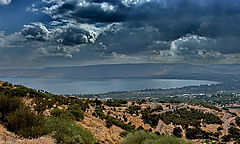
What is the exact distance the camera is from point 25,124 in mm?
8273

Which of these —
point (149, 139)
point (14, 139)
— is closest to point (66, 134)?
point (14, 139)

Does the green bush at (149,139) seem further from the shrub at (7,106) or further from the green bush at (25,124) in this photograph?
the shrub at (7,106)

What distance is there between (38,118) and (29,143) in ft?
6.52

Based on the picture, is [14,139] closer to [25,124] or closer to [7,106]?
[25,124]

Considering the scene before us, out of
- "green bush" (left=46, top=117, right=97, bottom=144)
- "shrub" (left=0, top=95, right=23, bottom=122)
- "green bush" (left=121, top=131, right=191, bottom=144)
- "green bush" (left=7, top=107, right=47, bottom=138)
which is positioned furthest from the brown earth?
"green bush" (left=121, top=131, right=191, bottom=144)

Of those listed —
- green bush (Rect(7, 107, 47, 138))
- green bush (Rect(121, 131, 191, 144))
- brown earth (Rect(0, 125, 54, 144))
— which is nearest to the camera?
brown earth (Rect(0, 125, 54, 144))

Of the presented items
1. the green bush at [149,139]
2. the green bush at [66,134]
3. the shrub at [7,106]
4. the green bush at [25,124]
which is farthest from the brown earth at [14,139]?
the green bush at [149,139]

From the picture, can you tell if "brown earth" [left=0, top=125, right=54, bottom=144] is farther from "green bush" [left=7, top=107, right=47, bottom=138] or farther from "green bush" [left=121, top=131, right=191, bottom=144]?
"green bush" [left=121, top=131, right=191, bottom=144]

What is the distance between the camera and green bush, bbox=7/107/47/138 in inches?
312

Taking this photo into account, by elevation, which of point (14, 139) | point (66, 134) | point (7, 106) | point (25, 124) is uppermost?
point (7, 106)

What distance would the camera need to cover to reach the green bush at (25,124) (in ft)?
26.0

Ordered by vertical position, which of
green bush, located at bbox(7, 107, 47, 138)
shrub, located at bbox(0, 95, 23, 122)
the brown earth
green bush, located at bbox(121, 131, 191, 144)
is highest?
shrub, located at bbox(0, 95, 23, 122)

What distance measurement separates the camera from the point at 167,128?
3127cm

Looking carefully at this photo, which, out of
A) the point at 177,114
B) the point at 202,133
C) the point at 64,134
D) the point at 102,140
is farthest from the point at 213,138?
the point at 64,134
